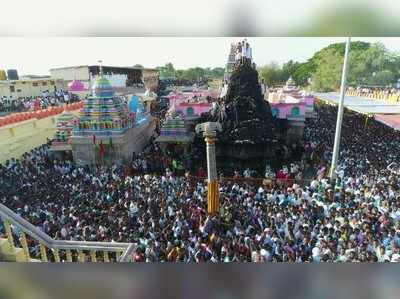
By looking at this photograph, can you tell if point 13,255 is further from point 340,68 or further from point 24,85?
point 340,68

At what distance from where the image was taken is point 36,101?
902 cm

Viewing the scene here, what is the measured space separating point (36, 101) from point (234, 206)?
228 inches

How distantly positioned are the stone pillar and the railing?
1.70 m

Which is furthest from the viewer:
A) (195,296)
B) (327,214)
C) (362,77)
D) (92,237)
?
(362,77)

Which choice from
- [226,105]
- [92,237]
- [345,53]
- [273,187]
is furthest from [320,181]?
[92,237]

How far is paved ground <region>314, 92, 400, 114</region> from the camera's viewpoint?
6023mm

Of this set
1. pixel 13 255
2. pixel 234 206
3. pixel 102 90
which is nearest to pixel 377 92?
pixel 234 206

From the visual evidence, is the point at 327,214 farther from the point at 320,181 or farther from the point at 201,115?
the point at 201,115

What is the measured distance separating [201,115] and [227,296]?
19.2 feet

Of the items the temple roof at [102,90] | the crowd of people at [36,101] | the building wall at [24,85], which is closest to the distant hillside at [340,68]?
the temple roof at [102,90]

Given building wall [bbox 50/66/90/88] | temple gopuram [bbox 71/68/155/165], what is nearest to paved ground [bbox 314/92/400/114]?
temple gopuram [bbox 71/68/155/165]

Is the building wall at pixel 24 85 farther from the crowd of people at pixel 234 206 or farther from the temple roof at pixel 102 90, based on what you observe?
the crowd of people at pixel 234 206

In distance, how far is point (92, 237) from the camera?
5.01 metres

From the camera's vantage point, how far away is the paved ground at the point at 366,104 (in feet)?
19.8
